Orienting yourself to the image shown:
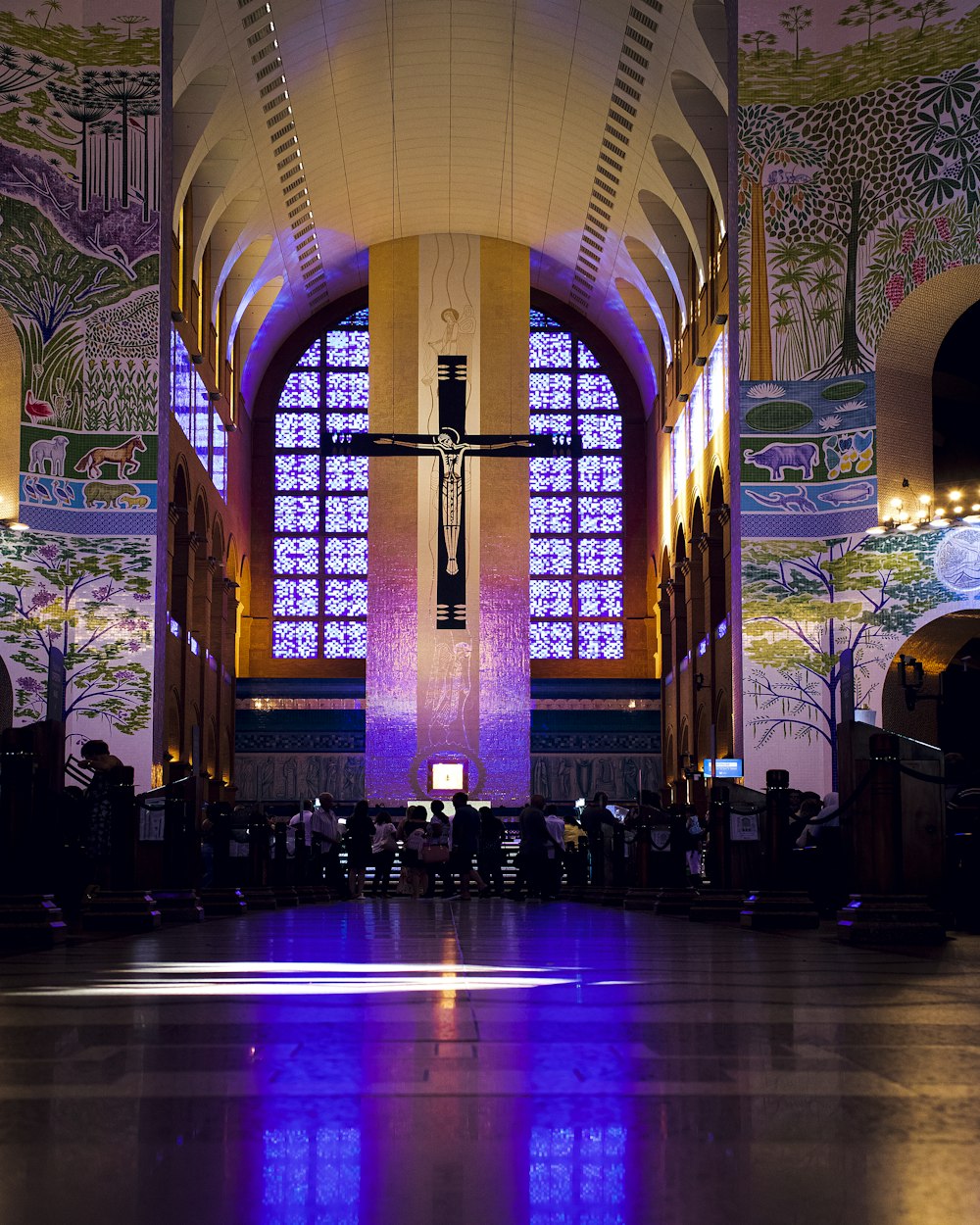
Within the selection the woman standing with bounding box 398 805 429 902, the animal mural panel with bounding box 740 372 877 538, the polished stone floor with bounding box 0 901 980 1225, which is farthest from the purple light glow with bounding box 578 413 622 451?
the polished stone floor with bounding box 0 901 980 1225

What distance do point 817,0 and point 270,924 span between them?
53.5ft

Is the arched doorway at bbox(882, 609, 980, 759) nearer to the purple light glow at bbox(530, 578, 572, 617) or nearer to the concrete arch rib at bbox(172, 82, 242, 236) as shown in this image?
the concrete arch rib at bbox(172, 82, 242, 236)

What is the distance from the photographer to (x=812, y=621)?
842 inches

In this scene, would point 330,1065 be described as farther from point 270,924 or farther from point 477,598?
point 477,598

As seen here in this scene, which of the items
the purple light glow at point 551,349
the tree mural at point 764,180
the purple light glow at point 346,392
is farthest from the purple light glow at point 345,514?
the tree mural at point 764,180

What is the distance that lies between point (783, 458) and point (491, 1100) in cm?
1979

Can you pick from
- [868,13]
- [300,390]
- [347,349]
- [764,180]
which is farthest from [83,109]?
[347,349]

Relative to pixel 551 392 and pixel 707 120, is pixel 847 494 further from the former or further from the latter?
pixel 551 392

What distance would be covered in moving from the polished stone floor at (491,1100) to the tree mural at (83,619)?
16.5 m

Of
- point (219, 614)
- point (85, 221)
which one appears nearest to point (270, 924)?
point (85, 221)

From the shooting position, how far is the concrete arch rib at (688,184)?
26891 mm

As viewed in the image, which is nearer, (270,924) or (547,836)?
(270,924)

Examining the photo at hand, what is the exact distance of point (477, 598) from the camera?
3369cm

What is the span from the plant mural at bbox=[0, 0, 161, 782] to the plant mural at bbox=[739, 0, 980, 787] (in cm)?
830
